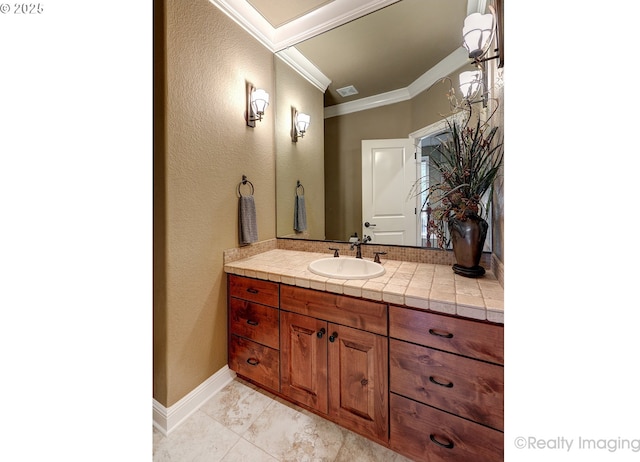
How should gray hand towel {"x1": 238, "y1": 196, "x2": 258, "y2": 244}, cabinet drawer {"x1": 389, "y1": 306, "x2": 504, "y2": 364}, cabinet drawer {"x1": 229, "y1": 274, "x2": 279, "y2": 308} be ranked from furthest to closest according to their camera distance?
gray hand towel {"x1": 238, "y1": 196, "x2": 258, "y2": 244}, cabinet drawer {"x1": 229, "y1": 274, "x2": 279, "y2": 308}, cabinet drawer {"x1": 389, "y1": 306, "x2": 504, "y2": 364}

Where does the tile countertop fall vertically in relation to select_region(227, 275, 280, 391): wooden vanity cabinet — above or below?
above

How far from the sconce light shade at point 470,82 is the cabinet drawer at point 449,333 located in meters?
1.20

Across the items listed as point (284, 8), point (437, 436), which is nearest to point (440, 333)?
point (437, 436)

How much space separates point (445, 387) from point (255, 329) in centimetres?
104

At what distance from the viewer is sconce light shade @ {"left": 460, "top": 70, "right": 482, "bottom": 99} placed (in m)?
1.31

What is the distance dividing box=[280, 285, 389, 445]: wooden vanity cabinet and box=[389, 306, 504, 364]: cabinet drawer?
0.24 ft

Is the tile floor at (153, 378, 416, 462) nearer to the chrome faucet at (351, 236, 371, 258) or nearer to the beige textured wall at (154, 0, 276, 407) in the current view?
the beige textured wall at (154, 0, 276, 407)

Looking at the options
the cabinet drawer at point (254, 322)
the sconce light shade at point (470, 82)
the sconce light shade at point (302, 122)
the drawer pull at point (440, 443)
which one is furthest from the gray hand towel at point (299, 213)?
the drawer pull at point (440, 443)

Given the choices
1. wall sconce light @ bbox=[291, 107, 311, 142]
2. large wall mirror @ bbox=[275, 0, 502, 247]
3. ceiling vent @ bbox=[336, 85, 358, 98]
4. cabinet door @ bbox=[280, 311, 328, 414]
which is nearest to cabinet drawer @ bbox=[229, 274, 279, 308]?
cabinet door @ bbox=[280, 311, 328, 414]

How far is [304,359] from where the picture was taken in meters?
1.31

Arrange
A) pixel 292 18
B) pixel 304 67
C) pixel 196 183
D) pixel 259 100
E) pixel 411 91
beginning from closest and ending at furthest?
pixel 196 183, pixel 411 91, pixel 259 100, pixel 292 18, pixel 304 67

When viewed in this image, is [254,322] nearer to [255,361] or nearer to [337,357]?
[255,361]
